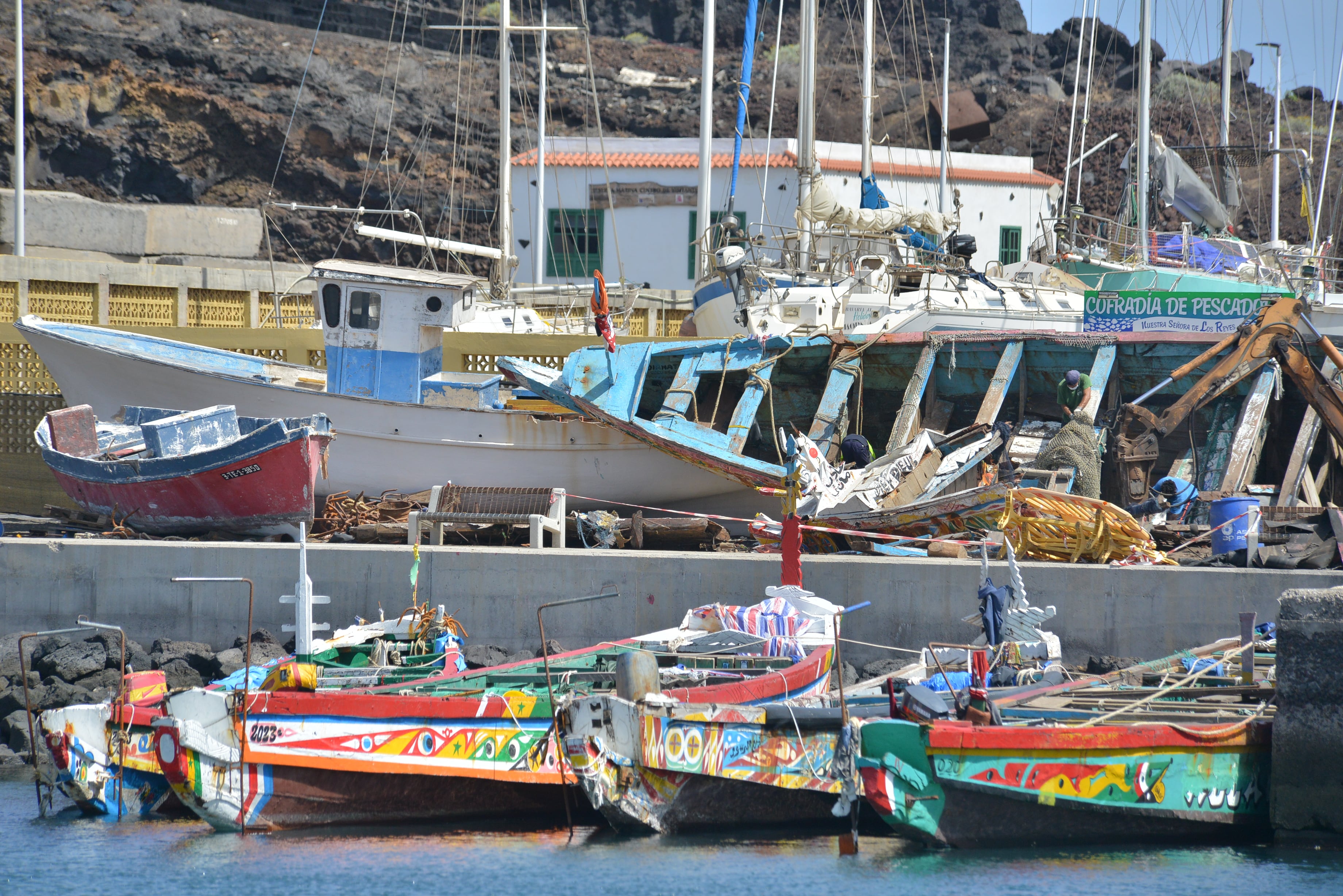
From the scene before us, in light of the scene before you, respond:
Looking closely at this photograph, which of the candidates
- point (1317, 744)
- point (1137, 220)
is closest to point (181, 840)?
point (1317, 744)

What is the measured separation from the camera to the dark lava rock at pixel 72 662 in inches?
441

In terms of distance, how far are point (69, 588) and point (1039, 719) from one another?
8744 mm

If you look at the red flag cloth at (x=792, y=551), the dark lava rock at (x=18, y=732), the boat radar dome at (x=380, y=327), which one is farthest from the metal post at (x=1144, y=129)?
the dark lava rock at (x=18, y=732)

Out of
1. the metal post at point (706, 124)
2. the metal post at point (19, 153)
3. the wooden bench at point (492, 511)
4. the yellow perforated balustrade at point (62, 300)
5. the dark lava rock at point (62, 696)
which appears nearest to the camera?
the dark lava rock at point (62, 696)

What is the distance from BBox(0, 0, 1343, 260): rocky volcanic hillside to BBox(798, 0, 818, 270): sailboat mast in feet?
31.5

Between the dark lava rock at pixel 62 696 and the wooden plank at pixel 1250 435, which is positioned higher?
the wooden plank at pixel 1250 435

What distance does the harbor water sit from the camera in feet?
25.9

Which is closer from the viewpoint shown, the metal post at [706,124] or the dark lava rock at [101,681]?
the dark lava rock at [101,681]

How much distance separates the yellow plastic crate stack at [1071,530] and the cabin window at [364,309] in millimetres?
7914

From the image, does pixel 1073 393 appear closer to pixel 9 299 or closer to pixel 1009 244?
pixel 9 299

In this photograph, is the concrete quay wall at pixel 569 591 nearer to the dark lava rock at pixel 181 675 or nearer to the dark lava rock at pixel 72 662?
the dark lava rock at pixel 72 662

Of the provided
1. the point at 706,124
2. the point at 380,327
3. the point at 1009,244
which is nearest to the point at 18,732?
the point at 380,327

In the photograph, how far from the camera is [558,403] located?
49.5 ft

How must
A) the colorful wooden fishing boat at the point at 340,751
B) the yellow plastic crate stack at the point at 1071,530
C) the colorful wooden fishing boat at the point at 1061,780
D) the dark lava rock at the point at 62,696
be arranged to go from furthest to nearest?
the yellow plastic crate stack at the point at 1071,530, the dark lava rock at the point at 62,696, the colorful wooden fishing boat at the point at 340,751, the colorful wooden fishing boat at the point at 1061,780
